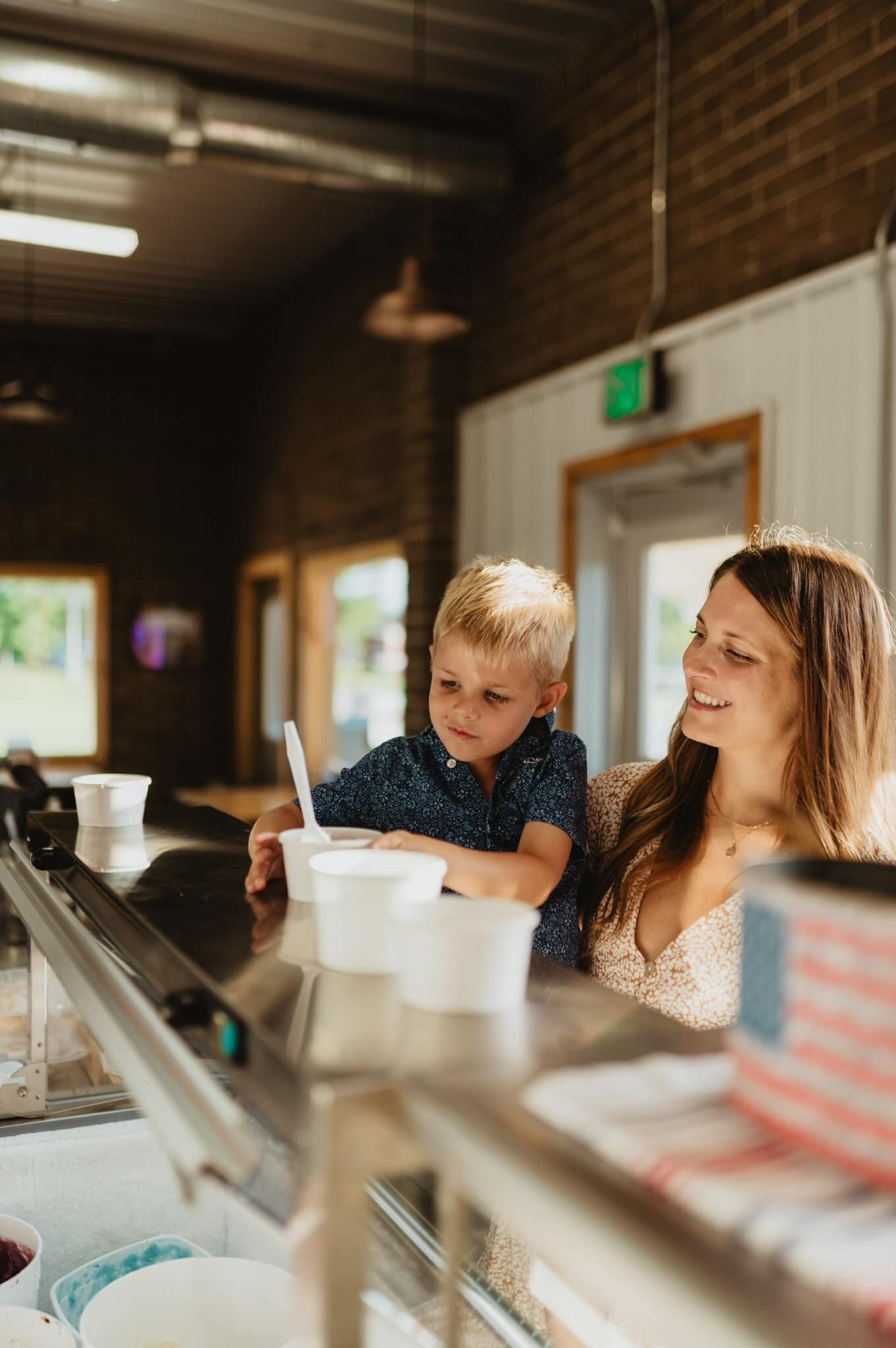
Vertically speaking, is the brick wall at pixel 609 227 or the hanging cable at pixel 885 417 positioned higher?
the brick wall at pixel 609 227

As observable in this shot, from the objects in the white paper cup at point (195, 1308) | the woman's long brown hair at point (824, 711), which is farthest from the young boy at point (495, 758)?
the white paper cup at point (195, 1308)

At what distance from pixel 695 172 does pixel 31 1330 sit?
3.67 m

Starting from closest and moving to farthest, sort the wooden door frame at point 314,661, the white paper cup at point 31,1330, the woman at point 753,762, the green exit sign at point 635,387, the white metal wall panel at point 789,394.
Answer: the white paper cup at point 31,1330 < the woman at point 753,762 < the white metal wall panel at point 789,394 < the green exit sign at point 635,387 < the wooden door frame at point 314,661

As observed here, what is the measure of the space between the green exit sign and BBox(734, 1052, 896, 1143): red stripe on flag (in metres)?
3.46

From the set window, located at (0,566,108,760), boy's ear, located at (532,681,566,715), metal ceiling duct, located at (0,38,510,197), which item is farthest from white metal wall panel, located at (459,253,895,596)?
window, located at (0,566,108,760)

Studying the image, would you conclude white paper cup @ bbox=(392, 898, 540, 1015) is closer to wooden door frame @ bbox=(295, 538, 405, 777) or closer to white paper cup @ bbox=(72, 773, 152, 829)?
white paper cup @ bbox=(72, 773, 152, 829)

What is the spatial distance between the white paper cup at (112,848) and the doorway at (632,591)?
2955 mm

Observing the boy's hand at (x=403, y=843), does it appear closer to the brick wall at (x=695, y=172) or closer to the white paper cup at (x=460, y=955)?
the white paper cup at (x=460, y=955)

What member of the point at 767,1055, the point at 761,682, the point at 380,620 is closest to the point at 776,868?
the point at 767,1055

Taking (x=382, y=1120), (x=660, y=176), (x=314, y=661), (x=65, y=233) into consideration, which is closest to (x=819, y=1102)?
(x=382, y=1120)

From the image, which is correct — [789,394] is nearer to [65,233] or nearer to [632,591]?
[632,591]

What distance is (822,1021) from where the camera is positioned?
0.53 metres

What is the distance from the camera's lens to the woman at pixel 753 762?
Answer: 1505mm

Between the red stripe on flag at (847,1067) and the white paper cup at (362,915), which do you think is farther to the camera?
the white paper cup at (362,915)
